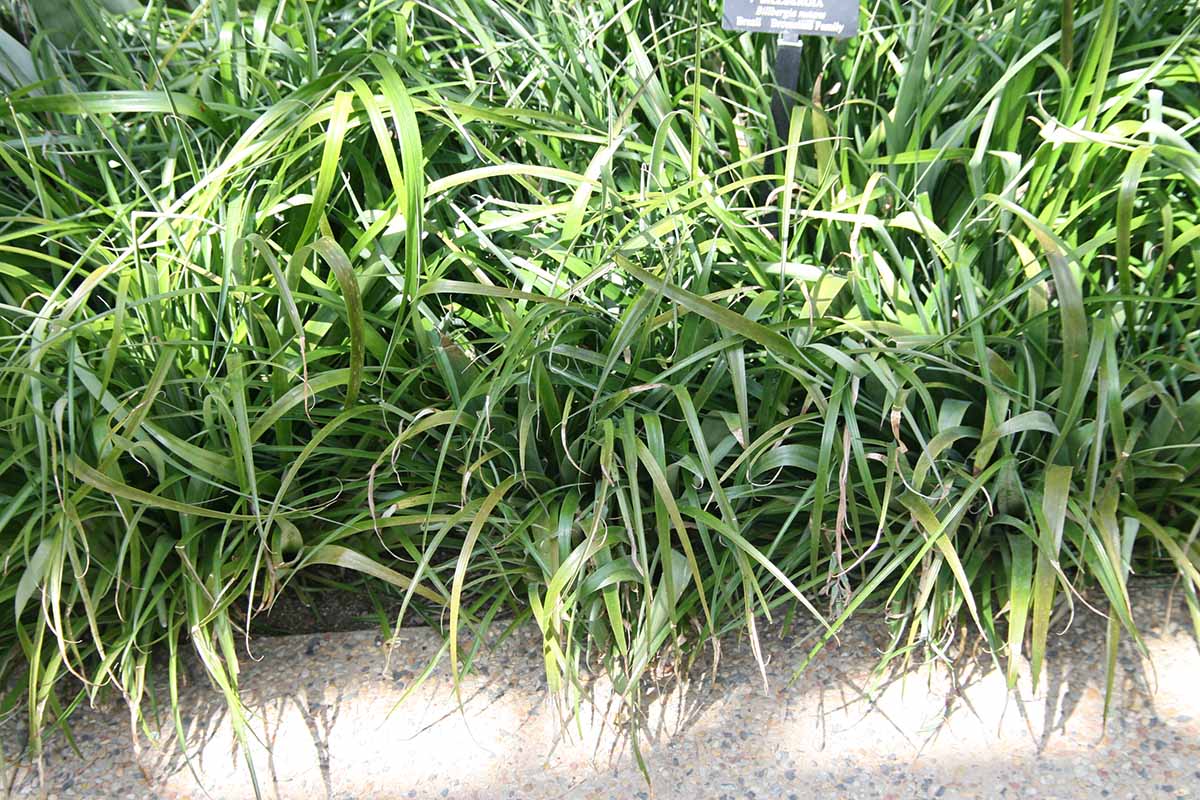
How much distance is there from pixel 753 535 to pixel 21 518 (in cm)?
86

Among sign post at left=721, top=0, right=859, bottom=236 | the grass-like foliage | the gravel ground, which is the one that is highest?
sign post at left=721, top=0, right=859, bottom=236

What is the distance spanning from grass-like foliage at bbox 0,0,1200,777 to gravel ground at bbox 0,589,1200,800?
0.19ft

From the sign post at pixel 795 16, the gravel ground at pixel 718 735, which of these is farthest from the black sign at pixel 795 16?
the gravel ground at pixel 718 735

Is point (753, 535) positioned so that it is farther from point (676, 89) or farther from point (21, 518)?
point (21, 518)

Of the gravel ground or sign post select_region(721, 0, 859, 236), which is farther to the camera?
sign post select_region(721, 0, 859, 236)

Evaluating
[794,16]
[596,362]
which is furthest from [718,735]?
[794,16]

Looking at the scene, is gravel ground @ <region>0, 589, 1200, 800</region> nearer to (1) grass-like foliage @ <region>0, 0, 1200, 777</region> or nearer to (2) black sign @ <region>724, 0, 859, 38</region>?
(1) grass-like foliage @ <region>0, 0, 1200, 777</region>

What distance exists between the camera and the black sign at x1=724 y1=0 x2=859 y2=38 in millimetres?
1302

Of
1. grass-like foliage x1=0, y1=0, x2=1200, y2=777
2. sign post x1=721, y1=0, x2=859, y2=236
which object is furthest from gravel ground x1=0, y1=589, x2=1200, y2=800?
sign post x1=721, y1=0, x2=859, y2=236

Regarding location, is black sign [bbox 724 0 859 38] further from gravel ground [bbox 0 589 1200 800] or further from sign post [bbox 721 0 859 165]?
gravel ground [bbox 0 589 1200 800]

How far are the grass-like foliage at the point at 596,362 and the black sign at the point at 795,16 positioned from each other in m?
0.10

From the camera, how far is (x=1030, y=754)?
1.07 metres

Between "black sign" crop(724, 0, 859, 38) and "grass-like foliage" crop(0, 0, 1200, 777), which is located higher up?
"black sign" crop(724, 0, 859, 38)

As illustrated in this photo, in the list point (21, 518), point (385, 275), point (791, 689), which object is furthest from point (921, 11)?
point (21, 518)
